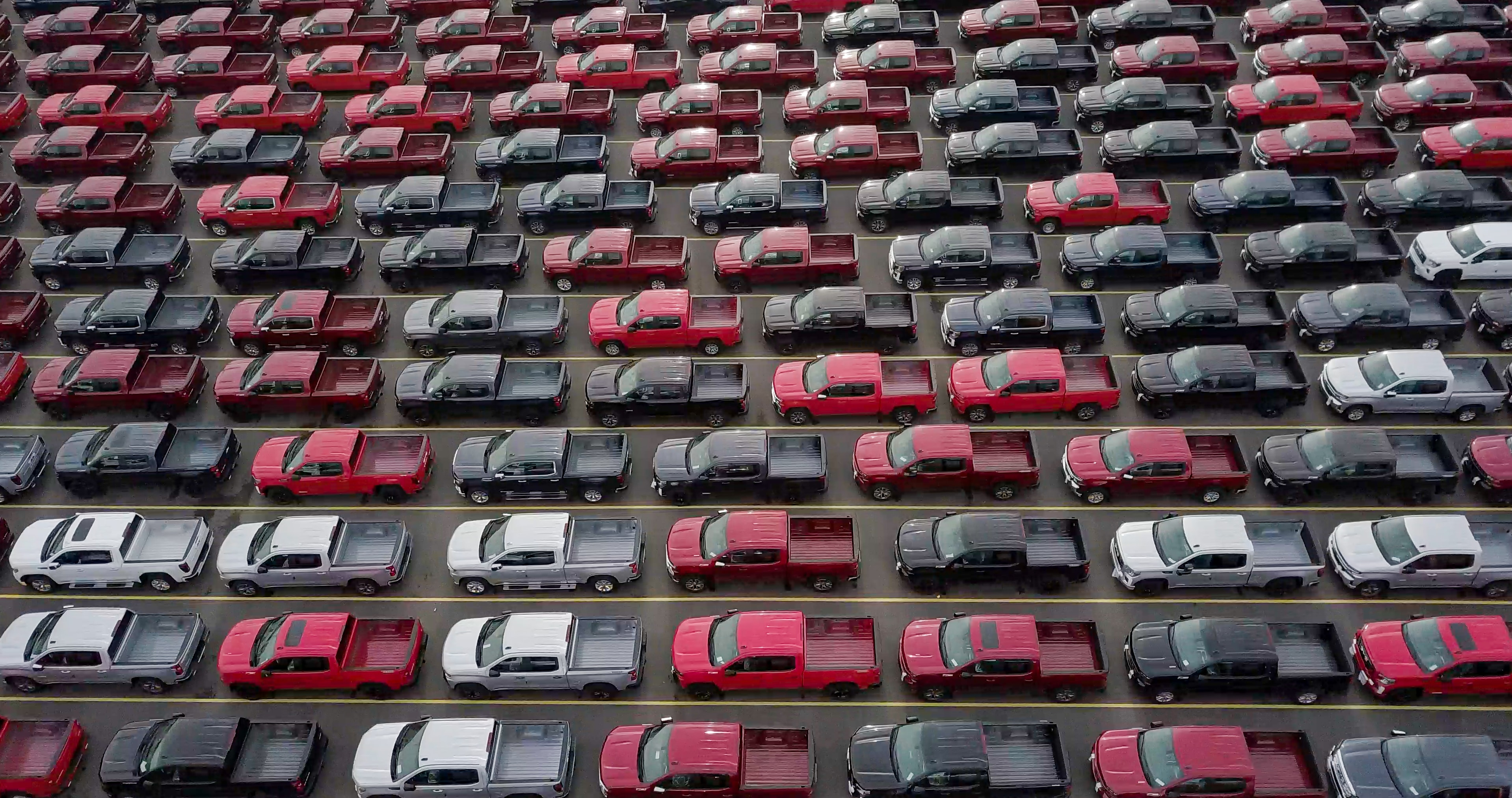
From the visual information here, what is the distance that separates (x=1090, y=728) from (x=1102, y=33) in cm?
3362

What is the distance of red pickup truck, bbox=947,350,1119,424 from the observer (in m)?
34.5

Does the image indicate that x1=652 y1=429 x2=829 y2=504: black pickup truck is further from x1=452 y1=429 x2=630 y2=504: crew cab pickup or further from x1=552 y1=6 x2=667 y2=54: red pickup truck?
x1=552 y1=6 x2=667 y2=54: red pickup truck

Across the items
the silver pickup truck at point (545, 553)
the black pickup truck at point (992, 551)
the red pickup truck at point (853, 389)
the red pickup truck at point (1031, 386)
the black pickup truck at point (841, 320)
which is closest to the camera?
the black pickup truck at point (992, 551)

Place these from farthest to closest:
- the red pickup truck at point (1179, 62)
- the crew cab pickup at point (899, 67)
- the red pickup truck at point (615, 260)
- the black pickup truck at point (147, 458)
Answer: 1. the crew cab pickup at point (899, 67)
2. the red pickup truck at point (1179, 62)
3. the red pickup truck at point (615, 260)
4. the black pickup truck at point (147, 458)

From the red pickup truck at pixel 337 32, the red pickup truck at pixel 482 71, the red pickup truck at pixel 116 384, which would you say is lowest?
the red pickup truck at pixel 116 384

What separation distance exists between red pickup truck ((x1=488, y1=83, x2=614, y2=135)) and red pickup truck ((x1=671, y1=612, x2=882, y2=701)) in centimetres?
2557

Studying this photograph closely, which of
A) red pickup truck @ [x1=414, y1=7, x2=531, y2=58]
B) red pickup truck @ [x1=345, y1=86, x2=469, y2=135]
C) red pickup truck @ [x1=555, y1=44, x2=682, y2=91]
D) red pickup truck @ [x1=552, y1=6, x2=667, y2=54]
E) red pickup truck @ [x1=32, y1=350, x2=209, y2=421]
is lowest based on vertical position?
red pickup truck @ [x1=32, y1=350, x2=209, y2=421]

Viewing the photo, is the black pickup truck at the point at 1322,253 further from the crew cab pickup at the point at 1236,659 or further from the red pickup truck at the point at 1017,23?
the red pickup truck at the point at 1017,23

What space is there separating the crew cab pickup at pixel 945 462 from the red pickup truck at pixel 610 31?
1020 inches

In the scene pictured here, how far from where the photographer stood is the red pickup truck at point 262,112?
47219 mm

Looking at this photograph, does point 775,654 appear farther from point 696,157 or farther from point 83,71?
point 83,71

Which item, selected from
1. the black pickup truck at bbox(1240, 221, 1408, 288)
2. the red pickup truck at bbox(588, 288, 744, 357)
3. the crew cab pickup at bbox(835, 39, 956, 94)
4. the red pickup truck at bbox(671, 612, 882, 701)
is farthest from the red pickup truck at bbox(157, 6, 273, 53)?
the black pickup truck at bbox(1240, 221, 1408, 288)

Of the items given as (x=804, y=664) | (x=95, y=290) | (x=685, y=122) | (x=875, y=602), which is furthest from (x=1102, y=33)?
(x=95, y=290)

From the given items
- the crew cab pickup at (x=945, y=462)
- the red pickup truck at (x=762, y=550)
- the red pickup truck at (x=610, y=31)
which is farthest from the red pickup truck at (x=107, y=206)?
the crew cab pickup at (x=945, y=462)
